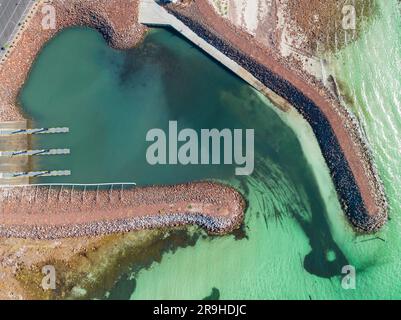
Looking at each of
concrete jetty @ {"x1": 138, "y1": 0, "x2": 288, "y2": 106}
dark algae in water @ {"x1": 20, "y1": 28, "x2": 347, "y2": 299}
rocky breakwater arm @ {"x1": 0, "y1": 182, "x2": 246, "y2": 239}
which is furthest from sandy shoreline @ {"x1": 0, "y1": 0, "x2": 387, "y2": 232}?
rocky breakwater arm @ {"x1": 0, "y1": 182, "x2": 246, "y2": 239}

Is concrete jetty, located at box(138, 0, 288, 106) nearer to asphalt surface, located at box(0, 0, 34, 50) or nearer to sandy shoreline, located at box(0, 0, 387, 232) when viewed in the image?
sandy shoreline, located at box(0, 0, 387, 232)

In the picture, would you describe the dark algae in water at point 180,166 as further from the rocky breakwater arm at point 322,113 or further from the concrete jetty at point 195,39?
the rocky breakwater arm at point 322,113

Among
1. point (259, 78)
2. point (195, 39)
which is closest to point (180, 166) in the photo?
point (259, 78)

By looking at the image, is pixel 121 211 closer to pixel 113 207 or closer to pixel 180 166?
pixel 113 207

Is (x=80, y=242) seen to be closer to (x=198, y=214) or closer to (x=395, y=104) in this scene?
(x=198, y=214)
